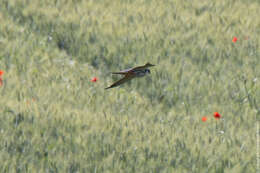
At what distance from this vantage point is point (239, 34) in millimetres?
6227

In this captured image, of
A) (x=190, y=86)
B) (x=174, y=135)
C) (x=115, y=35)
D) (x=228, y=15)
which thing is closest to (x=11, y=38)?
(x=115, y=35)

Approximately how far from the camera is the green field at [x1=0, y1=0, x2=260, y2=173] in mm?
3746

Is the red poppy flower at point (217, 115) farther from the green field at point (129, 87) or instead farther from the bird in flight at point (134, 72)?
the bird in flight at point (134, 72)

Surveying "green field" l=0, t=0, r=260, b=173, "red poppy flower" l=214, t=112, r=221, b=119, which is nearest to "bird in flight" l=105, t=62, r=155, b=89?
"green field" l=0, t=0, r=260, b=173

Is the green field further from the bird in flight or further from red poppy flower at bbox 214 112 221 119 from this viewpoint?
the bird in flight

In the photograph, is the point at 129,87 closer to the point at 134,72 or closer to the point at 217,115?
the point at 217,115

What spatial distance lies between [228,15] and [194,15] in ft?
1.65

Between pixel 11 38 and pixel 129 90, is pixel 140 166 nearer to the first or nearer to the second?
pixel 129 90

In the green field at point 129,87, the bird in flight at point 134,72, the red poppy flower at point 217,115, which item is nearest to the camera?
the bird in flight at point 134,72

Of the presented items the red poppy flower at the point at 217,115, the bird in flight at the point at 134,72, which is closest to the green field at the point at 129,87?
the red poppy flower at the point at 217,115

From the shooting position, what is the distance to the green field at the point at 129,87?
3.75m

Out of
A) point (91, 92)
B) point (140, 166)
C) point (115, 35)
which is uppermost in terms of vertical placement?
point (115, 35)

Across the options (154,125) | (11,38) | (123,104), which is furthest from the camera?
(11,38)

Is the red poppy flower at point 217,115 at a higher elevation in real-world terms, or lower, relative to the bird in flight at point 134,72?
lower
